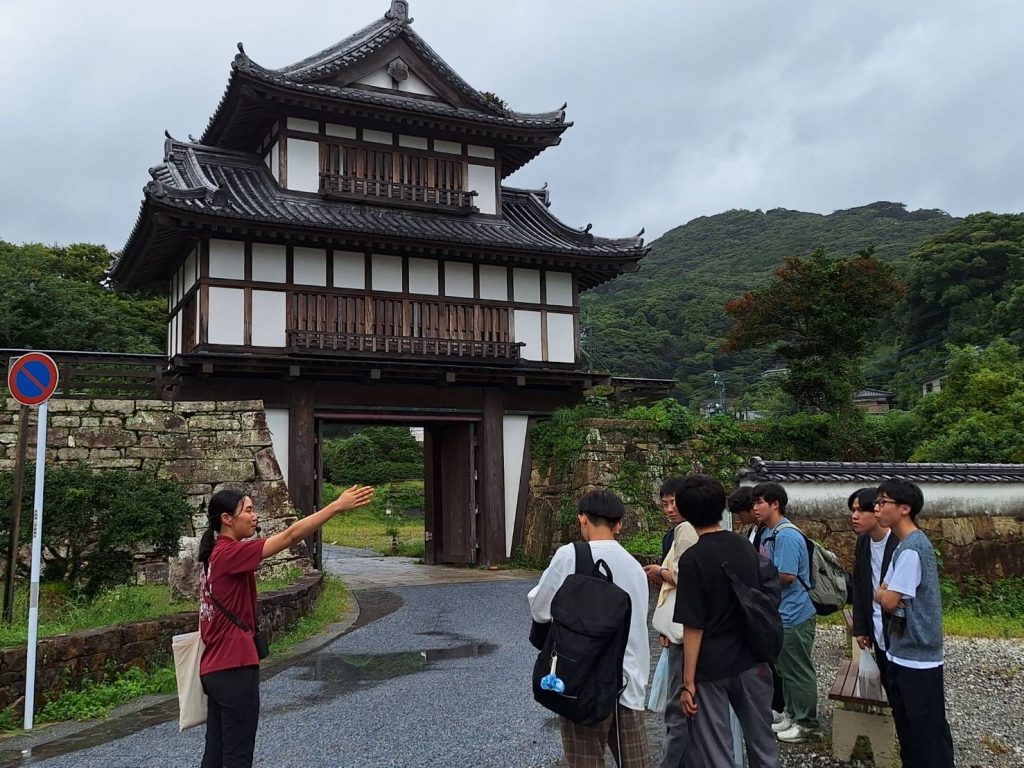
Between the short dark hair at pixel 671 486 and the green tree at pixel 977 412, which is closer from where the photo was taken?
the short dark hair at pixel 671 486

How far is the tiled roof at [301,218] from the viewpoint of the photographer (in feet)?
51.0

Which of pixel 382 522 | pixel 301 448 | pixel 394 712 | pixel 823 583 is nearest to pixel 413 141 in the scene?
pixel 301 448

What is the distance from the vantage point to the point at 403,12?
2019 centimetres

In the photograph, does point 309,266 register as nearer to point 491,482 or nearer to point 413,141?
point 413,141

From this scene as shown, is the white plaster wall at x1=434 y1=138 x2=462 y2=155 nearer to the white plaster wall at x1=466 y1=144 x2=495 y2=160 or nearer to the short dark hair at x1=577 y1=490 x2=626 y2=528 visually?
the white plaster wall at x1=466 y1=144 x2=495 y2=160

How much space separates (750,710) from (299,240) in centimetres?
1402

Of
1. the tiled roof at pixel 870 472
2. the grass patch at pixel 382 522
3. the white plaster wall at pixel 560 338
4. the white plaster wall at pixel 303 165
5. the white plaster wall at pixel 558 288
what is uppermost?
the white plaster wall at pixel 303 165

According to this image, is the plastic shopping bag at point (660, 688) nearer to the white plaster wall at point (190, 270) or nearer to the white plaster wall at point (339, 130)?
the white plaster wall at point (190, 270)

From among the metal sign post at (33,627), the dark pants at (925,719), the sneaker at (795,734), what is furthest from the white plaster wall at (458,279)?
the dark pants at (925,719)

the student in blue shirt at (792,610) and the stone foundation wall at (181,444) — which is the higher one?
the stone foundation wall at (181,444)

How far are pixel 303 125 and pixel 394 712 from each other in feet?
46.0

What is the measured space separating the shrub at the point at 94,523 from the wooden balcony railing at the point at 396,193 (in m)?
8.80

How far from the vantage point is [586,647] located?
3.85 metres

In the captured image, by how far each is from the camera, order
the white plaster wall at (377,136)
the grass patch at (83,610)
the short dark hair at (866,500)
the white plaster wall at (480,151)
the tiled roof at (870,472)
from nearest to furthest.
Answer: the short dark hair at (866,500)
the grass patch at (83,610)
the tiled roof at (870,472)
the white plaster wall at (377,136)
the white plaster wall at (480,151)
